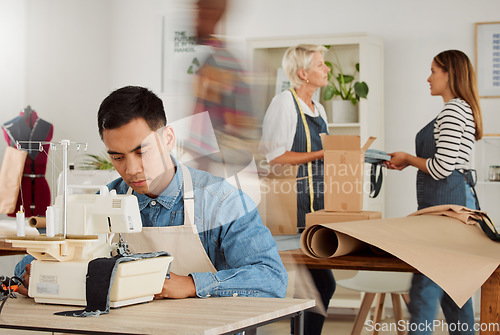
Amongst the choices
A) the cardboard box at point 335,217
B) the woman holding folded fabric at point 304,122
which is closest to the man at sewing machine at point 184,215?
the cardboard box at point 335,217

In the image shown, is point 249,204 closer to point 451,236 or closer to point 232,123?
point 232,123

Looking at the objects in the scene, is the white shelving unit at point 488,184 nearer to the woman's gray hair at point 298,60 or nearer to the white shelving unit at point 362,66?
the white shelving unit at point 362,66

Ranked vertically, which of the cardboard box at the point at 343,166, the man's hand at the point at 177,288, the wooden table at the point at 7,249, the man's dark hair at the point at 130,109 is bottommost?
the wooden table at the point at 7,249

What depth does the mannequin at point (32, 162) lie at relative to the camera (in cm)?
446

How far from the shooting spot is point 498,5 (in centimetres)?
448

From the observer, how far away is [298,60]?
291cm

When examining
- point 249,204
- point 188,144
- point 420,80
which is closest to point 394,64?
point 420,80

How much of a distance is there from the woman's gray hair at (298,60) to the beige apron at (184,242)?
1472 mm

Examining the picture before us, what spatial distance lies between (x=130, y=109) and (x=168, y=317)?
52cm

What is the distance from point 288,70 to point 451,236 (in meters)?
1.20

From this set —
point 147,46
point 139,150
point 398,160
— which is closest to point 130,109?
point 139,150

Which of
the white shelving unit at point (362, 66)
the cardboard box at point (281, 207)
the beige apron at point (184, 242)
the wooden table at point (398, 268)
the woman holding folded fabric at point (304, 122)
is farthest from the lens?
the white shelving unit at point (362, 66)

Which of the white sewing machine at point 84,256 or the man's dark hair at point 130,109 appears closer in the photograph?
the white sewing machine at point 84,256

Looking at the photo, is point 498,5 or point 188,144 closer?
point 188,144
